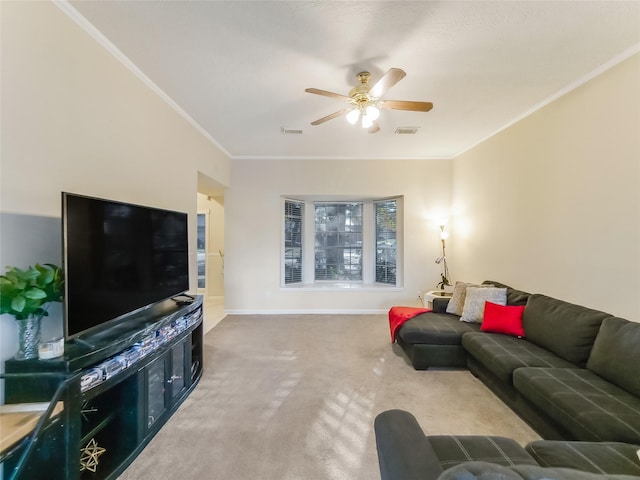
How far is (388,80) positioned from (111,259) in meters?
2.20

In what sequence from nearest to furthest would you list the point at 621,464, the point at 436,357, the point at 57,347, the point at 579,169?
1. the point at 621,464
2. the point at 57,347
3. the point at 579,169
4. the point at 436,357

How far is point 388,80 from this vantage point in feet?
6.44

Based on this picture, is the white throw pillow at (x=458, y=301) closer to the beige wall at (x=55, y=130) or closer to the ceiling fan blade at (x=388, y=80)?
the ceiling fan blade at (x=388, y=80)

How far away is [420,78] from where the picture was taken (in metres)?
2.49

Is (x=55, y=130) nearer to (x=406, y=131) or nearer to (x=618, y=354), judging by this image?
(x=406, y=131)

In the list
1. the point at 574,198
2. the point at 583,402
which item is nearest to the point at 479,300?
the point at 574,198

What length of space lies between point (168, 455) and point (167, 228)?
164 cm

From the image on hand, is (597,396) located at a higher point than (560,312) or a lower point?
lower

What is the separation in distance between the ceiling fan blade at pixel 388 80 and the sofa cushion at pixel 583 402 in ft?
7.54

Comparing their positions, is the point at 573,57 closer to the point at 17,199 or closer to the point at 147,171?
the point at 147,171

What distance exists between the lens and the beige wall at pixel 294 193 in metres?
5.11

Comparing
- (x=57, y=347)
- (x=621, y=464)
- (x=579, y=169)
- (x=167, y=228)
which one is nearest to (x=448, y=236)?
(x=579, y=169)

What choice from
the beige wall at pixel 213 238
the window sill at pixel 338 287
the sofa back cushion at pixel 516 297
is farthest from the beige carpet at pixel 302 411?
the beige wall at pixel 213 238

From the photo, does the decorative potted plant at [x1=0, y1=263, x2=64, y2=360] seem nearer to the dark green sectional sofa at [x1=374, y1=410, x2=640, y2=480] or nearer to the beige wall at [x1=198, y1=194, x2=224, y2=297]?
the dark green sectional sofa at [x1=374, y1=410, x2=640, y2=480]
